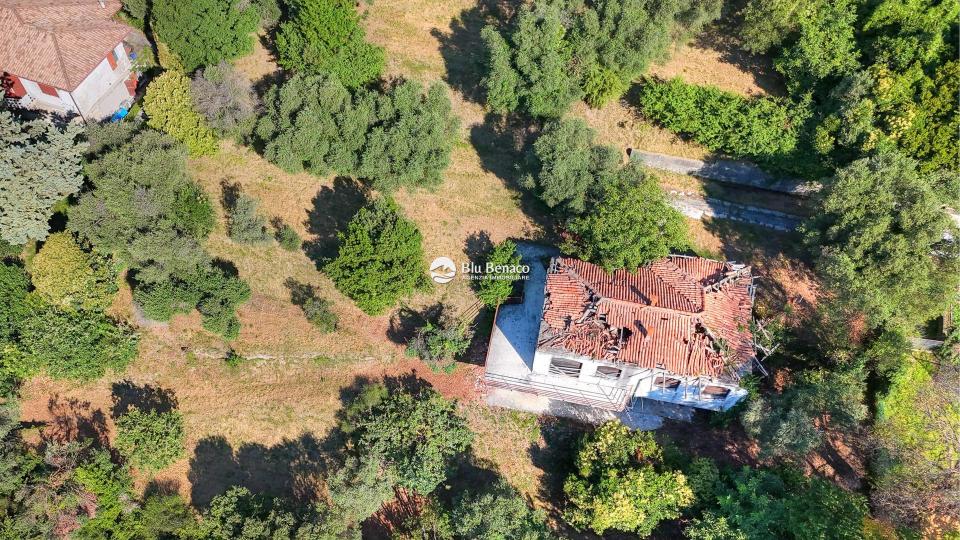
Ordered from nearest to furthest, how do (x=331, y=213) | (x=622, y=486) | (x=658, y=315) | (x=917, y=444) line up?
1. (x=622, y=486)
2. (x=658, y=315)
3. (x=917, y=444)
4. (x=331, y=213)

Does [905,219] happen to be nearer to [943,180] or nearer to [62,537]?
[943,180]

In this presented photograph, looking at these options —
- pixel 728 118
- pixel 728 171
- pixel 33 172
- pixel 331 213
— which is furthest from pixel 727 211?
pixel 33 172

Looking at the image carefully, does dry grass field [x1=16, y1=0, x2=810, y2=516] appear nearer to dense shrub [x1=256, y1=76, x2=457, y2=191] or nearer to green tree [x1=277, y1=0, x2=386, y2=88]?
dense shrub [x1=256, y1=76, x2=457, y2=191]

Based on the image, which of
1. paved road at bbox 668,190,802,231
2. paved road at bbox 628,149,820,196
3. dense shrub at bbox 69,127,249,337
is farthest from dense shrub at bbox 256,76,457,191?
paved road at bbox 668,190,802,231

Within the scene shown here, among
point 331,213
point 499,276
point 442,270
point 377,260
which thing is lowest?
point 442,270

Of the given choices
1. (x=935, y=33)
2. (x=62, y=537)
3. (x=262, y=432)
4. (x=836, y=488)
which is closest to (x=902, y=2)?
(x=935, y=33)

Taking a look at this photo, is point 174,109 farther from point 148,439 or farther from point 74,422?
point 74,422
